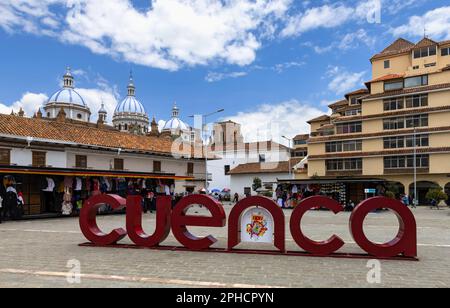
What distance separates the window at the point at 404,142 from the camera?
147 ft

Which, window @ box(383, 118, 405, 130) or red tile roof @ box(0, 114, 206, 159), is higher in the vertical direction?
window @ box(383, 118, 405, 130)

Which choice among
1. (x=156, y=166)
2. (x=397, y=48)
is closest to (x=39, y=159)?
(x=156, y=166)

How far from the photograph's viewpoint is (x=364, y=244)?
998cm

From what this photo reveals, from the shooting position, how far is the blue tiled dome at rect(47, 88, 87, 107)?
81062 mm

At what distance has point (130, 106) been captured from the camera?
324ft

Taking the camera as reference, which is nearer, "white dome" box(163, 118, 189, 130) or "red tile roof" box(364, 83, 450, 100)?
"red tile roof" box(364, 83, 450, 100)

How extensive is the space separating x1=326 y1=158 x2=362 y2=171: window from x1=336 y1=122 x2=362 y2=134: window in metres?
3.98

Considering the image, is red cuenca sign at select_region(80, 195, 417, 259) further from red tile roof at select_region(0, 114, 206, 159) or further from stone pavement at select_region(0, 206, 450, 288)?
red tile roof at select_region(0, 114, 206, 159)

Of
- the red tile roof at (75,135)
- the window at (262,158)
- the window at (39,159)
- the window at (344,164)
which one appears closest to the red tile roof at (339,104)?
the window at (262,158)

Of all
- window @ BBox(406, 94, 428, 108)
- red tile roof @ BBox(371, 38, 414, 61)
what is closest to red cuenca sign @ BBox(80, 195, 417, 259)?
window @ BBox(406, 94, 428, 108)

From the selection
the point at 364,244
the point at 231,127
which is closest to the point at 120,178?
the point at 364,244

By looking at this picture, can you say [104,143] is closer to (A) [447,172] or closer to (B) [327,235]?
(B) [327,235]

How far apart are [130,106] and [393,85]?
69877mm

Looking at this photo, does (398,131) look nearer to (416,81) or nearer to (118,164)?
(416,81)
